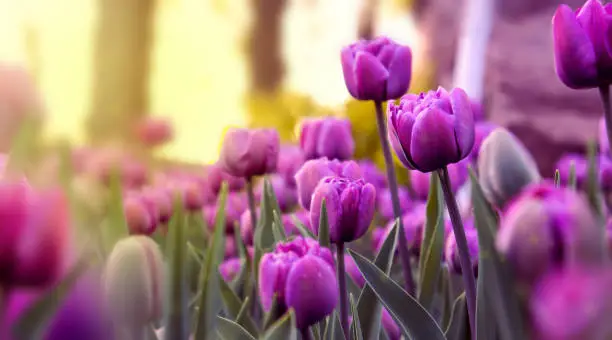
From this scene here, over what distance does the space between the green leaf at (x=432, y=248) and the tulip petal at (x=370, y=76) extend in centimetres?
11

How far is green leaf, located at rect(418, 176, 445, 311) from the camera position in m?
0.52

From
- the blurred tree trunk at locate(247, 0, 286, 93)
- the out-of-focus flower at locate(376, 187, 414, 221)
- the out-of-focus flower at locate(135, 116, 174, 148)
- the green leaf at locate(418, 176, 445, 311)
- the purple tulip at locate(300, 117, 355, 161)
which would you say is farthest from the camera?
the blurred tree trunk at locate(247, 0, 286, 93)

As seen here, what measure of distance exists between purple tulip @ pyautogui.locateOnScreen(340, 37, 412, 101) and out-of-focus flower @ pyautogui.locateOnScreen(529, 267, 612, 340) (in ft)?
1.38

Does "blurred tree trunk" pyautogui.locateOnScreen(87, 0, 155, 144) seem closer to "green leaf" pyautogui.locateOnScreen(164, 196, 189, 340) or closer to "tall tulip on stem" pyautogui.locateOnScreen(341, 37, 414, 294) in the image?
"tall tulip on stem" pyautogui.locateOnScreen(341, 37, 414, 294)

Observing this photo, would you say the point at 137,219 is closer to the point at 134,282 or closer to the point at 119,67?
the point at 134,282

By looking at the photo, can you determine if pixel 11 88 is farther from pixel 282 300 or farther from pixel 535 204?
pixel 535 204

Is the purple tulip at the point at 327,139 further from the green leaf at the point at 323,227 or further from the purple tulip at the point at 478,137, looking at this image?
the green leaf at the point at 323,227

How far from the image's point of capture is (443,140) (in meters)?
0.41

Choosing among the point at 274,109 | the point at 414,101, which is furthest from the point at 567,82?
the point at 274,109

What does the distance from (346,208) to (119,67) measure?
5.46m

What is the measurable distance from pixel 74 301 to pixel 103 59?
5604 mm

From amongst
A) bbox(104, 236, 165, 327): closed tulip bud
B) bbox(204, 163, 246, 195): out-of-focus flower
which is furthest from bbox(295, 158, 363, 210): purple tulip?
bbox(204, 163, 246, 195): out-of-focus flower

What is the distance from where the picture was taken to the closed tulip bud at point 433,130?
0.41 m

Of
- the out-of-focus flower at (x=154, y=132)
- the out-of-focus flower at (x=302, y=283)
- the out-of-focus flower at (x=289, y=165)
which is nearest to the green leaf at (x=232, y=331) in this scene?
the out-of-focus flower at (x=302, y=283)
